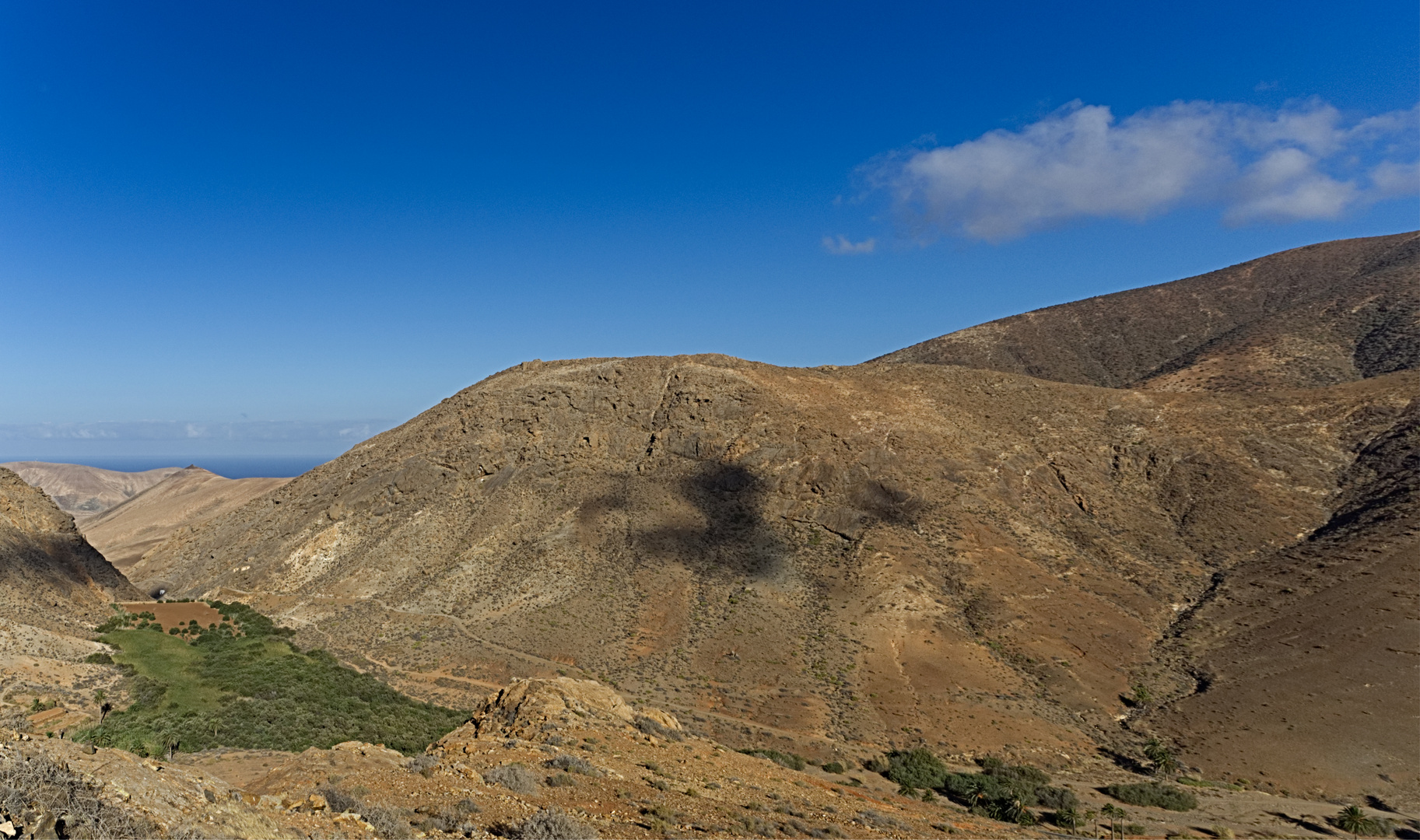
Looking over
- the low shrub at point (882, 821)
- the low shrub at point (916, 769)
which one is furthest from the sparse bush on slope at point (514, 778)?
the low shrub at point (916, 769)

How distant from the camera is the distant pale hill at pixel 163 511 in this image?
246 ft

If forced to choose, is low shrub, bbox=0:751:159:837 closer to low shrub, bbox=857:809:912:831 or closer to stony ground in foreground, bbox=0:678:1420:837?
stony ground in foreground, bbox=0:678:1420:837

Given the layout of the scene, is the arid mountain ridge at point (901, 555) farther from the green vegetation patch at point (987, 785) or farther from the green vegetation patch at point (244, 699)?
the green vegetation patch at point (244, 699)

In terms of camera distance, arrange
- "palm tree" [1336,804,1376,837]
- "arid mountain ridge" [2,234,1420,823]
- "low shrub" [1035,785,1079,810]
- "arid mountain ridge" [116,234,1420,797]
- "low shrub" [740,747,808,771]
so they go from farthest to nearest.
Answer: "arid mountain ridge" [116,234,1420,797], "arid mountain ridge" [2,234,1420,823], "low shrub" [740,747,808,771], "low shrub" [1035,785,1079,810], "palm tree" [1336,804,1376,837]

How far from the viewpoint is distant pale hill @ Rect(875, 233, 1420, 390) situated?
6462 centimetres

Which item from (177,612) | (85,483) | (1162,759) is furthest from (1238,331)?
(85,483)

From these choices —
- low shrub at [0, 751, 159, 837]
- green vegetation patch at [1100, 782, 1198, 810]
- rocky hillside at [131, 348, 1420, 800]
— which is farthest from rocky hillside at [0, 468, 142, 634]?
green vegetation patch at [1100, 782, 1198, 810]

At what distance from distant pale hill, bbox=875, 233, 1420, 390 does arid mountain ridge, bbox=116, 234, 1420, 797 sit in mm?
908

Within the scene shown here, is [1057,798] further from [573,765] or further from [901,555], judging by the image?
[901,555]

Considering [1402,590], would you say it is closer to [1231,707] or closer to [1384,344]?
[1231,707]

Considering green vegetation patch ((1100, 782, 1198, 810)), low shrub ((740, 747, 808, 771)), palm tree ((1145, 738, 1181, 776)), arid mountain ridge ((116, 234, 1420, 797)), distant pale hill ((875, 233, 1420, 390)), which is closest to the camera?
green vegetation patch ((1100, 782, 1198, 810))

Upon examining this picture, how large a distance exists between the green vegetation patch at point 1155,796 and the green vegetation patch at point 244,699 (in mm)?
21025

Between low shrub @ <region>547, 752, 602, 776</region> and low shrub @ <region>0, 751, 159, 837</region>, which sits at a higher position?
low shrub @ <region>0, 751, 159, 837</region>

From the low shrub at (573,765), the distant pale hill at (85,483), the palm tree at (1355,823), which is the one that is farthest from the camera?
the distant pale hill at (85,483)
